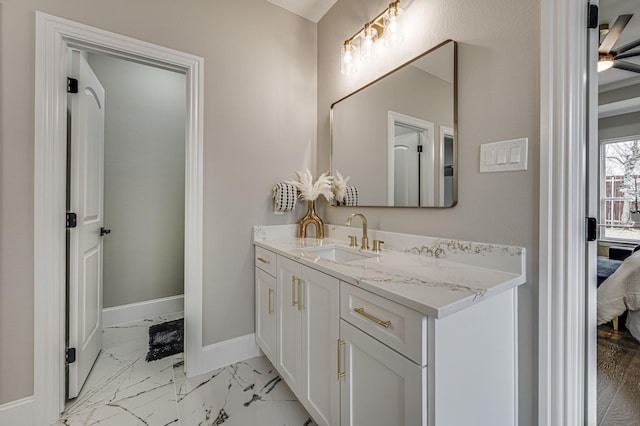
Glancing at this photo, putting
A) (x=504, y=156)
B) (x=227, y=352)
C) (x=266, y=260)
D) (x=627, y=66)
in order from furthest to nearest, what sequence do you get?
(x=227, y=352) < (x=266, y=260) < (x=627, y=66) < (x=504, y=156)

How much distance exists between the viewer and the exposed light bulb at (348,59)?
1.86m

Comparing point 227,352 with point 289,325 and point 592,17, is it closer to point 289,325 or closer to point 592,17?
point 289,325

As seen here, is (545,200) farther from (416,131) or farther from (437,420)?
(437,420)

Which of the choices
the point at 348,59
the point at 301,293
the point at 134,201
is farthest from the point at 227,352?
the point at 348,59

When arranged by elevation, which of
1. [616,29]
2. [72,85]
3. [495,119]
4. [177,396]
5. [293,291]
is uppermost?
[616,29]

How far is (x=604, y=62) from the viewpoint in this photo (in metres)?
1.42

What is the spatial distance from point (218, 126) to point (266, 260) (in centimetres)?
97

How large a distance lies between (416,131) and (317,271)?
94cm

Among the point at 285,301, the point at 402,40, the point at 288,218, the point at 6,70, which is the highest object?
the point at 402,40

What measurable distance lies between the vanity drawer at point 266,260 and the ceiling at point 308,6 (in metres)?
1.86

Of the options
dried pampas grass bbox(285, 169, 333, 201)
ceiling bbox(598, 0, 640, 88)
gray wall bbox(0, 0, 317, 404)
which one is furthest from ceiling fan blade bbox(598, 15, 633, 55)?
gray wall bbox(0, 0, 317, 404)

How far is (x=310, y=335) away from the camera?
1.29 m

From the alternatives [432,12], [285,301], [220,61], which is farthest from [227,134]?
[432,12]

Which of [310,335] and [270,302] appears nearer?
[310,335]
